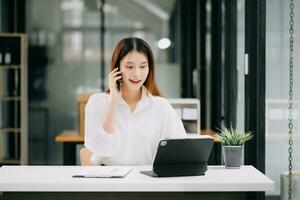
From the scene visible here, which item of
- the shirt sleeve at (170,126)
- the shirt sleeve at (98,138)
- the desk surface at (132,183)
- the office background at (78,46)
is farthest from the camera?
the office background at (78,46)

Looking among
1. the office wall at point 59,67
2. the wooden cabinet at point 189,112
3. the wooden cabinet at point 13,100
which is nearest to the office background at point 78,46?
the office wall at point 59,67

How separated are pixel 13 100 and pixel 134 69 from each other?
13.9ft

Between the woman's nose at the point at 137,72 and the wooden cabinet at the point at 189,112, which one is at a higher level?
the woman's nose at the point at 137,72

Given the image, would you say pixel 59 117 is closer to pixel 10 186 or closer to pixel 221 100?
pixel 221 100

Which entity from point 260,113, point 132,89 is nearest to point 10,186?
point 132,89

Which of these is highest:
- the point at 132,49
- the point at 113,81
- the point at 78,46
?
the point at 78,46

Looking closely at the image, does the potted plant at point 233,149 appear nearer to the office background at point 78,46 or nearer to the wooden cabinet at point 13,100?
the office background at point 78,46

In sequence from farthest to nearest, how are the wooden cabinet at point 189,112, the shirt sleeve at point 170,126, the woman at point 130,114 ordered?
the wooden cabinet at point 189,112
the shirt sleeve at point 170,126
the woman at point 130,114

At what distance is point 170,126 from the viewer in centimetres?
344

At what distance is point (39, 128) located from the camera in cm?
749

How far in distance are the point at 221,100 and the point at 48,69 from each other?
2.65 metres

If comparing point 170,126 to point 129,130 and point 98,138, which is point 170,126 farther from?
point 98,138

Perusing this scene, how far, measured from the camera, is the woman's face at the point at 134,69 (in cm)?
337

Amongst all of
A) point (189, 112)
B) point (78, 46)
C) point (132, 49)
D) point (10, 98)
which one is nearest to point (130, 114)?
point (132, 49)
